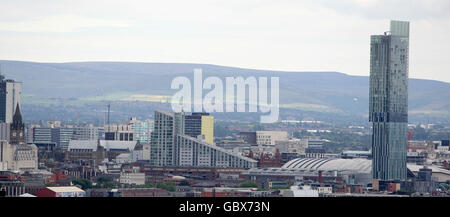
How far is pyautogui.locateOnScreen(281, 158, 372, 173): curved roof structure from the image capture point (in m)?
39.6

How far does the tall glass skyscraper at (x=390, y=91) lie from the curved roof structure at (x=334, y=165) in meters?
0.66

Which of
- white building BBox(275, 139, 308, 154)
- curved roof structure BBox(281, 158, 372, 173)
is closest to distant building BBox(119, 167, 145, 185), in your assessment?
curved roof structure BBox(281, 158, 372, 173)

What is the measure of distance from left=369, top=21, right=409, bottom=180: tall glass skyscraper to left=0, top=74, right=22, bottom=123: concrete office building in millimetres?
17638

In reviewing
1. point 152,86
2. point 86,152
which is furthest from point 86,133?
point 152,86

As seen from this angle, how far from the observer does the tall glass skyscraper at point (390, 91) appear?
1587 inches

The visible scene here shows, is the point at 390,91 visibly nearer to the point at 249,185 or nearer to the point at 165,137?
the point at 249,185

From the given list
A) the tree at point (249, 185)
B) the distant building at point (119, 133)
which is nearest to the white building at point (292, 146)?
the distant building at point (119, 133)

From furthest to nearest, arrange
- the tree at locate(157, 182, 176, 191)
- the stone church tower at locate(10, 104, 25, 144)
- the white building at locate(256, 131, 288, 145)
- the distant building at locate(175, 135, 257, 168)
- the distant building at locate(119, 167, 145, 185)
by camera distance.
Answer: the white building at locate(256, 131, 288, 145) < the stone church tower at locate(10, 104, 25, 144) < the distant building at locate(175, 135, 257, 168) < the distant building at locate(119, 167, 145, 185) < the tree at locate(157, 182, 176, 191)

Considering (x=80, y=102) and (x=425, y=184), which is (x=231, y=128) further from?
(x=425, y=184)

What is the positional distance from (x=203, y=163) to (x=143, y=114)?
71.3 feet

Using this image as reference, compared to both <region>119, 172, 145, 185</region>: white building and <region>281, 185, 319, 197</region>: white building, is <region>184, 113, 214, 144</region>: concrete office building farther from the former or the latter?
<region>281, 185, 319, 197</region>: white building

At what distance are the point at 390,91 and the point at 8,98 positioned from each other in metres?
21.3

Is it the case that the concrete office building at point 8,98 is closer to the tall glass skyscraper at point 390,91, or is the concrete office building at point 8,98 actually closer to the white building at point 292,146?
the white building at point 292,146

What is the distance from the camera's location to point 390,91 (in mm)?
41312
